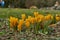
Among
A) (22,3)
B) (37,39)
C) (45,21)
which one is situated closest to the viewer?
→ (37,39)

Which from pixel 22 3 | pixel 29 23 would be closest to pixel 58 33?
pixel 29 23

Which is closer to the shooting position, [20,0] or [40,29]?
[40,29]

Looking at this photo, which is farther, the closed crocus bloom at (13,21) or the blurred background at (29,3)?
the blurred background at (29,3)

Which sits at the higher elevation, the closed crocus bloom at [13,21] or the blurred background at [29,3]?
the closed crocus bloom at [13,21]

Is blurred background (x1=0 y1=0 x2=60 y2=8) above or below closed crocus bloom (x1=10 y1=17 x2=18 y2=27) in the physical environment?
below

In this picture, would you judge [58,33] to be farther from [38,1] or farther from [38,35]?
[38,1]

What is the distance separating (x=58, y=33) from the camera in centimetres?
492

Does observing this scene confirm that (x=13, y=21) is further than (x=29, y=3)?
No

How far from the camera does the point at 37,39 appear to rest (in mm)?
4301

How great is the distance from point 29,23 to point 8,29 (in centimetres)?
71

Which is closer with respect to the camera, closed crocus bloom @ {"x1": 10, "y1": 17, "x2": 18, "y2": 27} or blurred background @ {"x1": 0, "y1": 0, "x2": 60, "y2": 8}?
closed crocus bloom @ {"x1": 10, "y1": 17, "x2": 18, "y2": 27}

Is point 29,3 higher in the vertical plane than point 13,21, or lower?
lower

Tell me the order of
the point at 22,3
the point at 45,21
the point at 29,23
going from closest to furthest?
the point at 29,23 < the point at 45,21 < the point at 22,3

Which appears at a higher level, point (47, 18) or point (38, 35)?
point (47, 18)
